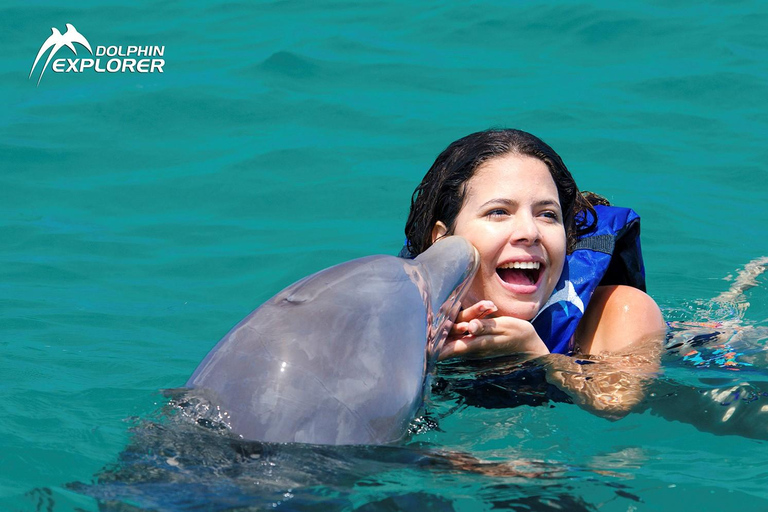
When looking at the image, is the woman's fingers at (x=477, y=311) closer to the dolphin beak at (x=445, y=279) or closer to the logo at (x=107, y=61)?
the dolphin beak at (x=445, y=279)

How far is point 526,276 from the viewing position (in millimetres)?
5137

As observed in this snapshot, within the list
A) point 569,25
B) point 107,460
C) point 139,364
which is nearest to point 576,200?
point 139,364

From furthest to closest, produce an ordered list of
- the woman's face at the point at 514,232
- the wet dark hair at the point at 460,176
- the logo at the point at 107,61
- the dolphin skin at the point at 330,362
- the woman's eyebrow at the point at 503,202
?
the logo at the point at 107,61, the wet dark hair at the point at 460,176, the woman's eyebrow at the point at 503,202, the woman's face at the point at 514,232, the dolphin skin at the point at 330,362

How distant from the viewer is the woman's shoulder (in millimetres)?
5391

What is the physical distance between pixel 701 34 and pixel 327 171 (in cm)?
549

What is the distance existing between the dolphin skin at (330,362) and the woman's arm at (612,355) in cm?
123

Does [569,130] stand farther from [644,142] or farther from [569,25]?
[569,25]

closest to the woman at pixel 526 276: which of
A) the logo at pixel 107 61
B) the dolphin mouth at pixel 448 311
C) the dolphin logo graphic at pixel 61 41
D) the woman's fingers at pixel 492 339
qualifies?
the woman's fingers at pixel 492 339

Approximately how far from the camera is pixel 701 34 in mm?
12336

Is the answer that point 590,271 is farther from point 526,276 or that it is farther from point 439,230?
point 439,230

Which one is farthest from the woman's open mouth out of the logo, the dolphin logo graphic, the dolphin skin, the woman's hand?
the dolphin logo graphic

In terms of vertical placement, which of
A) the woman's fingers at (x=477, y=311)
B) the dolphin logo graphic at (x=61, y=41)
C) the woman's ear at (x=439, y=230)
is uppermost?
the dolphin logo graphic at (x=61, y=41)

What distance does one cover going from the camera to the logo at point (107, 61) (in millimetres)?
11680

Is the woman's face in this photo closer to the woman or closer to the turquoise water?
the woman
